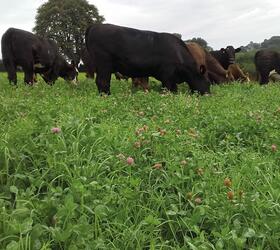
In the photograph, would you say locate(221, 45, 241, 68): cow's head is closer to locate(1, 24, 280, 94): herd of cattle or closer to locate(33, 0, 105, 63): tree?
locate(1, 24, 280, 94): herd of cattle

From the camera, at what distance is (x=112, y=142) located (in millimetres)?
4148

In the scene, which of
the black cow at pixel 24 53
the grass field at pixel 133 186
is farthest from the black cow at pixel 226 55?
the grass field at pixel 133 186

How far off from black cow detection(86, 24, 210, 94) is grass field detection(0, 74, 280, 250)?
407 centimetres

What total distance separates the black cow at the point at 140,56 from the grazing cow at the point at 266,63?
6684mm

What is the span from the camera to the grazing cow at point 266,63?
16281 millimetres

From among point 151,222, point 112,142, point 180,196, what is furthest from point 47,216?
point 112,142

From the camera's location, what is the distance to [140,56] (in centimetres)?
957

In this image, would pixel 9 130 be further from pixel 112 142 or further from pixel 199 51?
pixel 199 51

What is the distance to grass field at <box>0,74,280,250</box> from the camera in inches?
108

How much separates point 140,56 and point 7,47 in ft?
11.4

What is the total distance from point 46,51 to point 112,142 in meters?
9.41

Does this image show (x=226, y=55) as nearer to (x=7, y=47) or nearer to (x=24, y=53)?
(x=24, y=53)

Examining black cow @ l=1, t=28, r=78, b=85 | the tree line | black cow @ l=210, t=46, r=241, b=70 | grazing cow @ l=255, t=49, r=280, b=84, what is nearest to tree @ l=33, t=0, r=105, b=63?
the tree line

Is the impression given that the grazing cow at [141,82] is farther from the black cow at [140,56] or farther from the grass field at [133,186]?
the grass field at [133,186]
